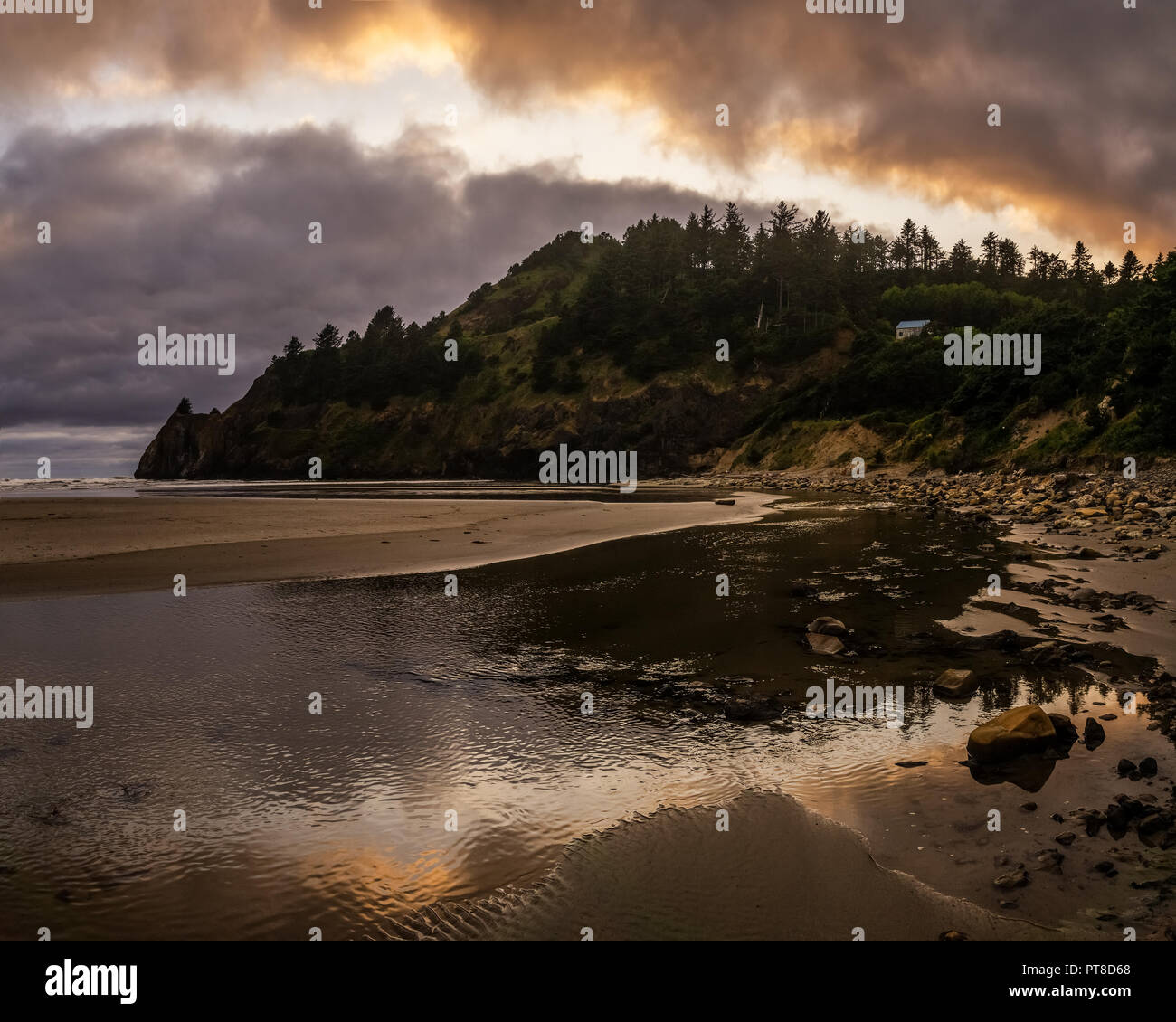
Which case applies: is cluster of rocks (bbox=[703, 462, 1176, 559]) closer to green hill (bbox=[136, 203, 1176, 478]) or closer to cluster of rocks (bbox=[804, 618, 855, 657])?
green hill (bbox=[136, 203, 1176, 478])

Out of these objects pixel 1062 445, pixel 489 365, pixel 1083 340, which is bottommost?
pixel 1062 445

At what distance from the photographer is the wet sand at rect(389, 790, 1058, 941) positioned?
4.15 meters

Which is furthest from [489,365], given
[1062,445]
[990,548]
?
[990,548]

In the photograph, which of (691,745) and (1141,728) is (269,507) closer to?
(691,745)

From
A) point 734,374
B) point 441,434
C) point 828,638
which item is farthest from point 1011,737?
point 441,434

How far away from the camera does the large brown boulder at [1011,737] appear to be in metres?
6.57

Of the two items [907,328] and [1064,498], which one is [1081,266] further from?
[1064,498]

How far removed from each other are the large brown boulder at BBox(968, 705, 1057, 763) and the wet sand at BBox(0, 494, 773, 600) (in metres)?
14.5

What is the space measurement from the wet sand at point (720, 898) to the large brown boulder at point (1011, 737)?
2213 millimetres

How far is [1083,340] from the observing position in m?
48.8

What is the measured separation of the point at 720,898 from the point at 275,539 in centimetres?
2352

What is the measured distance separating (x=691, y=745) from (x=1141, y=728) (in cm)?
471

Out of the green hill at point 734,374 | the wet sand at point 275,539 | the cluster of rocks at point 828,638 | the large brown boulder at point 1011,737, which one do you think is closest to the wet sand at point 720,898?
the large brown boulder at point 1011,737
